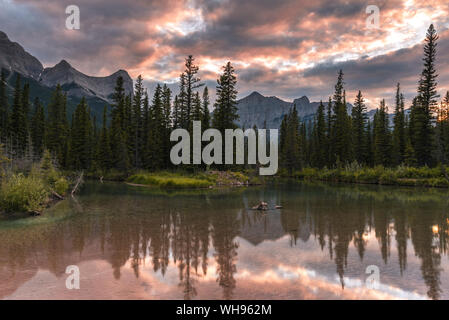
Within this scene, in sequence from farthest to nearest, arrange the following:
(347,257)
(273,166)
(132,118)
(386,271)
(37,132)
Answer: (273,166) → (37,132) → (132,118) → (347,257) → (386,271)

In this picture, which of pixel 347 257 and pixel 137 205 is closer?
pixel 347 257

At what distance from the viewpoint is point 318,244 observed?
34.4 ft

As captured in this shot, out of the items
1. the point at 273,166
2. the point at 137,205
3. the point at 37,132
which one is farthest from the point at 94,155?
the point at 137,205

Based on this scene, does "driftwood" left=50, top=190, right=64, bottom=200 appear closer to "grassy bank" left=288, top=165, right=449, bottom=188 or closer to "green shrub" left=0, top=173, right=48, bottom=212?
"green shrub" left=0, top=173, right=48, bottom=212

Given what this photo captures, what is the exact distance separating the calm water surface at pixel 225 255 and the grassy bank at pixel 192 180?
1928 centimetres

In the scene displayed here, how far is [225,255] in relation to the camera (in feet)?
30.2

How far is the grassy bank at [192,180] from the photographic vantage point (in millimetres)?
35875

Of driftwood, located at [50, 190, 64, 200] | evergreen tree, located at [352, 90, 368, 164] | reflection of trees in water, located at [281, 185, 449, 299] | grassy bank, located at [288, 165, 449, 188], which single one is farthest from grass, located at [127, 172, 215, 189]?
evergreen tree, located at [352, 90, 368, 164]

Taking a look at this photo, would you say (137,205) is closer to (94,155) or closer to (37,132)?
(94,155)

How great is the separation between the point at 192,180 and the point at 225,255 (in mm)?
28327

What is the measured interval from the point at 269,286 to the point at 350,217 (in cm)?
1046

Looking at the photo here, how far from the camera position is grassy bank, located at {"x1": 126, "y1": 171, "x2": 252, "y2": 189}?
35.9 metres

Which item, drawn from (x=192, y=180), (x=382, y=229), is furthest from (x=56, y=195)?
(x=382, y=229)

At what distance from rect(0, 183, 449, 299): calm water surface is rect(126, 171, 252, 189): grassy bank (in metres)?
19.3
